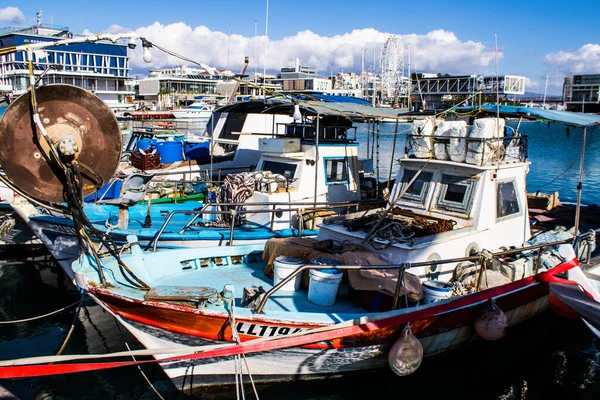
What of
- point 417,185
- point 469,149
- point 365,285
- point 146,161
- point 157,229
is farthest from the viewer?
point 146,161

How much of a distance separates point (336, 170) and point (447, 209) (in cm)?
406

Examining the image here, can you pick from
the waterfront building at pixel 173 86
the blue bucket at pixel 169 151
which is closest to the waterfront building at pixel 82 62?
the waterfront building at pixel 173 86

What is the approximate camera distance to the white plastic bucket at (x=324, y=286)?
6.96 m

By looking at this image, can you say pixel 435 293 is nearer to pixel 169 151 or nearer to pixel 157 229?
pixel 157 229

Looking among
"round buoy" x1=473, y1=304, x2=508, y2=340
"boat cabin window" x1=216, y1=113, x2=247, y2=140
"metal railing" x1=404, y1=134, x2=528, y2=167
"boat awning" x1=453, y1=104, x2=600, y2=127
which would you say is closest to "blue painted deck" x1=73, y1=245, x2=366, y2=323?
"round buoy" x1=473, y1=304, x2=508, y2=340

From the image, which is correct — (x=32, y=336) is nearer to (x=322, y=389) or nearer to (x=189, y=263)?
(x=189, y=263)

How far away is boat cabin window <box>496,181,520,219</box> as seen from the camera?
901 cm

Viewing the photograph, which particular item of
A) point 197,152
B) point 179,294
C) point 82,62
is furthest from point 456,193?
point 82,62

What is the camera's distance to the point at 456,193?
29.5 feet

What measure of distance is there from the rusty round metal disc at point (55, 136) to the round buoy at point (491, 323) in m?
5.65

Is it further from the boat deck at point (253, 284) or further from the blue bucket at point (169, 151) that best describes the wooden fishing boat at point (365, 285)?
the blue bucket at point (169, 151)

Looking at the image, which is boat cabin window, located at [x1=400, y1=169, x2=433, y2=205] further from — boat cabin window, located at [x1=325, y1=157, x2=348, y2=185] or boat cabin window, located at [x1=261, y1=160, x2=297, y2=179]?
boat cabin window, located at [x1=261, y1=160, x2=297, y2=179]

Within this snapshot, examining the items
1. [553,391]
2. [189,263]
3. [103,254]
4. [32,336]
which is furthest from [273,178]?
[553,391]

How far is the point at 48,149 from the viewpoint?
5.22 meters
